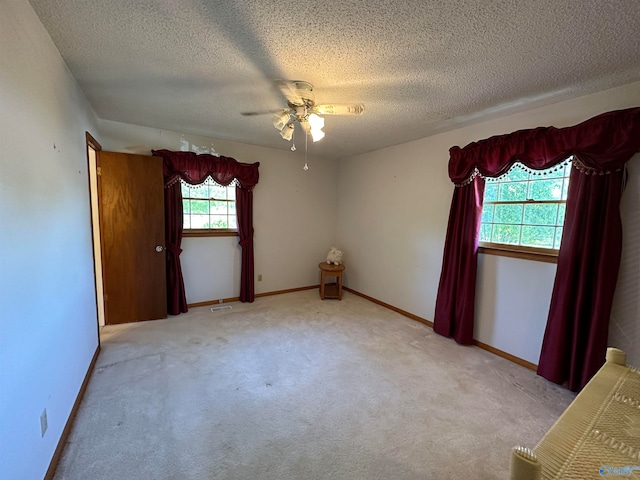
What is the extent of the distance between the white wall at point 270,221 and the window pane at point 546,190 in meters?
2.83

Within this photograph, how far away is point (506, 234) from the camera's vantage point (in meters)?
2.84

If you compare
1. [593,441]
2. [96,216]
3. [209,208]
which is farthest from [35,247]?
[209,208]

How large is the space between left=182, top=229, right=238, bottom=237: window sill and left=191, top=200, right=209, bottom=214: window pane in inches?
10.8

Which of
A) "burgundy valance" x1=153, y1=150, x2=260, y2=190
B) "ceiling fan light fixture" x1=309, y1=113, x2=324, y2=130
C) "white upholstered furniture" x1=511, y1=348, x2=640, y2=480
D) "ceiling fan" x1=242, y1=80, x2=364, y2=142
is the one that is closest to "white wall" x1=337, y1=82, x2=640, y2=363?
"white upholstered furniture" x1=511, y1=348, x2=640, y2=480

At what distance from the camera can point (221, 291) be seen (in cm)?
416

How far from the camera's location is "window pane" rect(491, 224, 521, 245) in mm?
2754

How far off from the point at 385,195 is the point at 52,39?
3.65m

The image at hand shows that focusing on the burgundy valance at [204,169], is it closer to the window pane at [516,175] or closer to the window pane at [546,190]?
the window pane at [516,175]

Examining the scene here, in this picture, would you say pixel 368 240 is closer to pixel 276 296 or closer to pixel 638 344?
pixel 276 296

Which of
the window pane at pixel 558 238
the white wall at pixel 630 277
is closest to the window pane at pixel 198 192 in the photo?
the window pane at pixel 558 238

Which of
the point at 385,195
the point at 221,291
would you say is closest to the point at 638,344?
the point at 385,195

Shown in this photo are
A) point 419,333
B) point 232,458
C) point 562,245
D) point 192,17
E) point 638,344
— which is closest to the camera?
point 192,17

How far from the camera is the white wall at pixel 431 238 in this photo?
7.00 feet

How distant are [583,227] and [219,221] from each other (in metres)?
4.09
